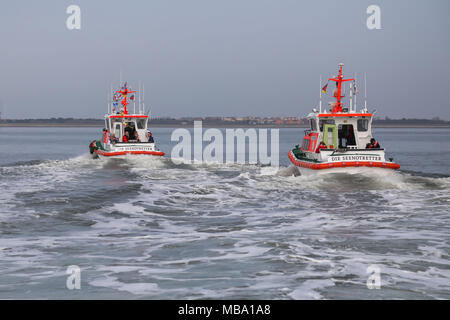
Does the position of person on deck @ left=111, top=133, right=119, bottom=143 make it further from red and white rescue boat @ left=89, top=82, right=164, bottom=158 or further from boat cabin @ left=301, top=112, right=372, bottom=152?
boat cabin @ left=301, top=112, right=372, bottom=152

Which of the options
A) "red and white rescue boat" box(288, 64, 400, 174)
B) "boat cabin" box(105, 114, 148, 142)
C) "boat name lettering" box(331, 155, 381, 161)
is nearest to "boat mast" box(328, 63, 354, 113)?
"red and white rescue boat" box(288, 64, 400, 174)

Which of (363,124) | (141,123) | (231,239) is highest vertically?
(141,123)

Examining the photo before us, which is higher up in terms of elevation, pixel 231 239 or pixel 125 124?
pixel 125 124

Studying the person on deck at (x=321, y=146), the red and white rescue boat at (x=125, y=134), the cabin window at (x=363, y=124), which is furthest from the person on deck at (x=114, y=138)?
the cabin window at (x=363, y=124)

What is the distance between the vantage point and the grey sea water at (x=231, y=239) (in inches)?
332

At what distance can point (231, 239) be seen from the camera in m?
12.1

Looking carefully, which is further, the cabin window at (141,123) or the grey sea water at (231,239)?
the cabin window at (141,123)

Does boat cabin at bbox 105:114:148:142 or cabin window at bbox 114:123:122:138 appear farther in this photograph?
cabin window at bbox 114:123:122:138

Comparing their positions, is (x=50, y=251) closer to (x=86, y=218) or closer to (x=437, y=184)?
(x=86, y=218)

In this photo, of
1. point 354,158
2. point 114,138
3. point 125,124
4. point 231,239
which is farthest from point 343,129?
point 125,124

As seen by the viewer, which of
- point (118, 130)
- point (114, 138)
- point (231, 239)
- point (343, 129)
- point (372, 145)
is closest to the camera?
point (231, 239)

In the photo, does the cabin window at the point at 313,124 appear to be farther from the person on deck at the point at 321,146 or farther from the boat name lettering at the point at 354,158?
the boat name lettering at the point at 354,158

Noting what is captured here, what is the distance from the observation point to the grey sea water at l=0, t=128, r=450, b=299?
8.44 metres

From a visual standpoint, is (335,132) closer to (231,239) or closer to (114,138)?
(231,239)
